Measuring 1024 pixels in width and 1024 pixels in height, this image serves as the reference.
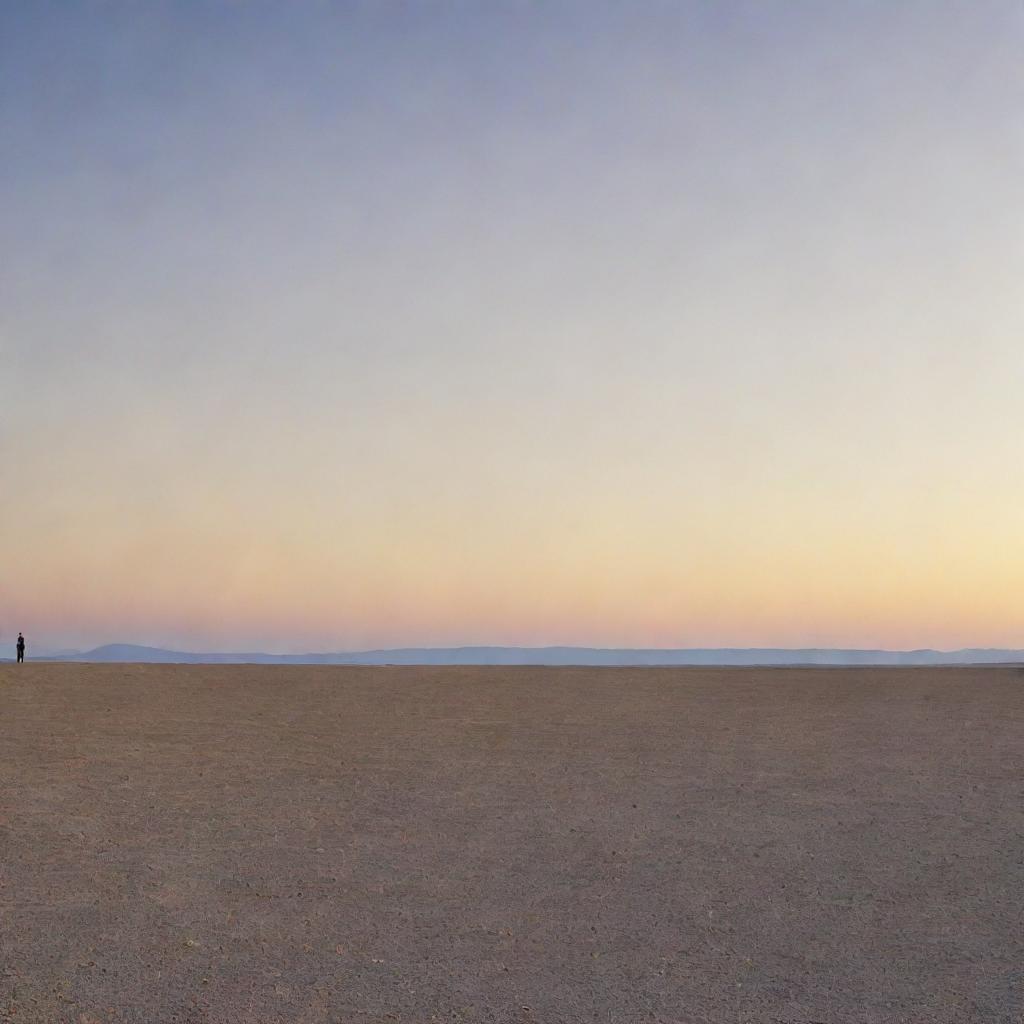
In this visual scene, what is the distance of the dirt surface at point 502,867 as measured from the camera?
29.8ft

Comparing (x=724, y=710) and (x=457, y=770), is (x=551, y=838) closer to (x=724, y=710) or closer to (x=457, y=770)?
(x=457, y=770)

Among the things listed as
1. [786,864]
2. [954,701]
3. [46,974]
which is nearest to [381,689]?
[954,701]

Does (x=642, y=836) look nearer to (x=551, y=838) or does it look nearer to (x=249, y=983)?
(x=551, y=838)

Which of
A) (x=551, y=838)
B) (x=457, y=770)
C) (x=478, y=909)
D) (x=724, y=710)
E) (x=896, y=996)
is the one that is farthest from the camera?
(x=724, y=710)

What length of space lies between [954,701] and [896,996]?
24.5 meters

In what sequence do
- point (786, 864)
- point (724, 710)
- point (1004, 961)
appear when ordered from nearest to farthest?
point (1004, 961)
point (786, 864)
point (724, 710)

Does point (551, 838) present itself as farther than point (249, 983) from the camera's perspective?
Yes

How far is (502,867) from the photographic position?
43.3 ft

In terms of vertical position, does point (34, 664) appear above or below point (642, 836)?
above

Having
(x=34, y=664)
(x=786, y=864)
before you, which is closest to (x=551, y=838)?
(x=786, y=864)

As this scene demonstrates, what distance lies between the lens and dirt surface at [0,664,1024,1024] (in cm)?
909

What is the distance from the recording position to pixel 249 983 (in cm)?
921

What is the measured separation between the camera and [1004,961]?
390 inches

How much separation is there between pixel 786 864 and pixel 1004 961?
364 centimetres
